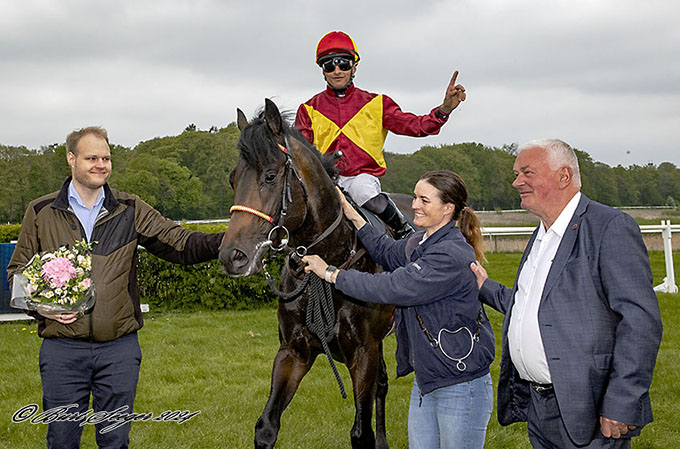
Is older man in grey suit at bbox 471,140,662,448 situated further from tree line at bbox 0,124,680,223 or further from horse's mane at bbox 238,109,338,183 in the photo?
tree line at bbox 0,124,680,223

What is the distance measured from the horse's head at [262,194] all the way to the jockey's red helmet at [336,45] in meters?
1.10

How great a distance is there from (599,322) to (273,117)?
6.18 ft

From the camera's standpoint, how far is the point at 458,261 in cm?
274

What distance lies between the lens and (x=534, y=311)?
7.58ft

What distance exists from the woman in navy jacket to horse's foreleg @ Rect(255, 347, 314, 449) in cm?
72

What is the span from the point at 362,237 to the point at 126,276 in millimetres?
1378

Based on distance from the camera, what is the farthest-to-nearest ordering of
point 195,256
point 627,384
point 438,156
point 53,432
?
1. point 438,156
2. point 195,256
3. point 53,432
4. point 627,384

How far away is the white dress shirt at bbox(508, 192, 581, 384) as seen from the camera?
2.29 meters

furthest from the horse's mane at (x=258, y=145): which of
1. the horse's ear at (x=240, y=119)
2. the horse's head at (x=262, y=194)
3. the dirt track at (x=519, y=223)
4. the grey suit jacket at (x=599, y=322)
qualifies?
the dirt track at (x=519, y=223)

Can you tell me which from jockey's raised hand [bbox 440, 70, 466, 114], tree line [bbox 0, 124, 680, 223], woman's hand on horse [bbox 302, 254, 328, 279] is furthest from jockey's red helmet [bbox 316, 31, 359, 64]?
tree line [bbox 0, 124, 680, 223]

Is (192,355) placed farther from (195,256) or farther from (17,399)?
(195,256)

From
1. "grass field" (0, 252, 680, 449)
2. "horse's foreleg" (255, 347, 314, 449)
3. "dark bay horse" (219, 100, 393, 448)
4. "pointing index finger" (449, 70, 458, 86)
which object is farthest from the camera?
"grass field" (0, 252, 680, 449)

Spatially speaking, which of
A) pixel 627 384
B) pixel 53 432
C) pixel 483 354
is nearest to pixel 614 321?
pixel 627 384

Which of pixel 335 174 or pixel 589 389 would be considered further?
pixel 335 174
